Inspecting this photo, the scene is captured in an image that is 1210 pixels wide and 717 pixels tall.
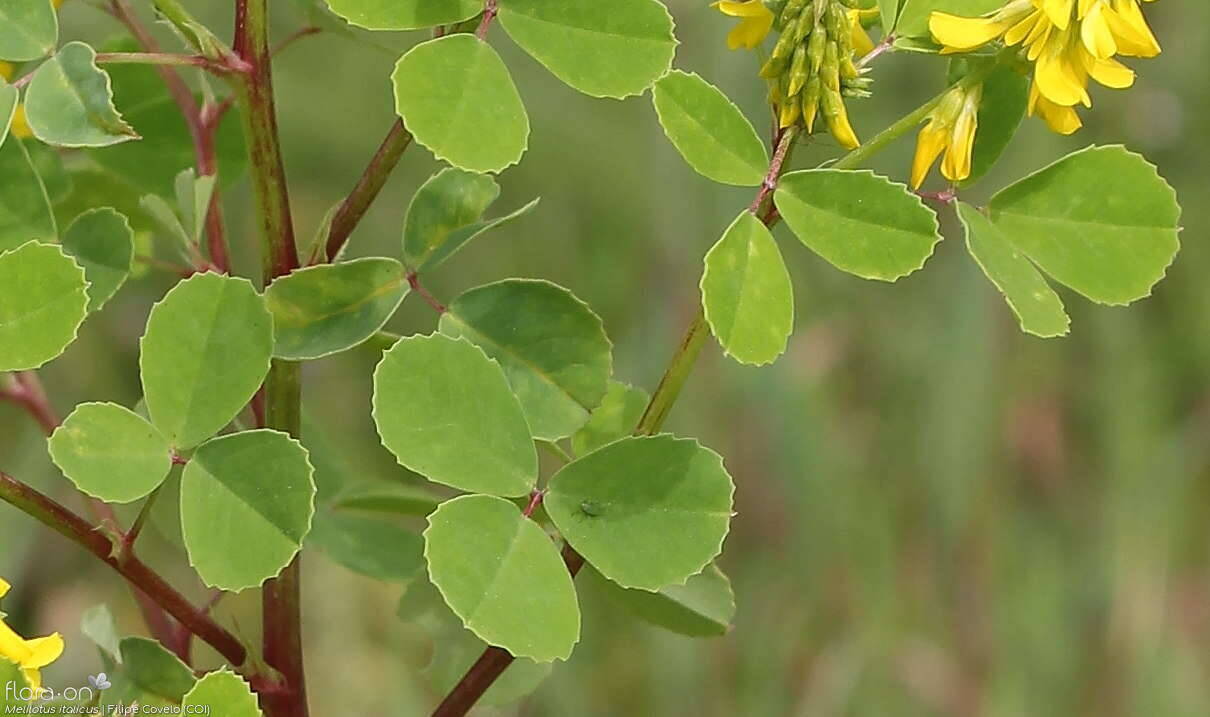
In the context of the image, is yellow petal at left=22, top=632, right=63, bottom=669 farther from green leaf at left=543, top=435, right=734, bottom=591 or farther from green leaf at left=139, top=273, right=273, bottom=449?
green leaf at left=543, top=435, right=734, bottom=591

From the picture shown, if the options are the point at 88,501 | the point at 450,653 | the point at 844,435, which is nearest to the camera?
the point at 88,501

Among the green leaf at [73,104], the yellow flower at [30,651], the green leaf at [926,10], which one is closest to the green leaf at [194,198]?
the green leaf at [73,104]

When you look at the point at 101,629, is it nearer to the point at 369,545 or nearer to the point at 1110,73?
the point at 369,545

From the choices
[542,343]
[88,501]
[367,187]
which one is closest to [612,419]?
[542,343]

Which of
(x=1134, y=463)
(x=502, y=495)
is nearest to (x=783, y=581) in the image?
(x=1134, y=463)

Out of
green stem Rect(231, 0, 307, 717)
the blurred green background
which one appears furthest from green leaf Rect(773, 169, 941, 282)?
the blurred green background

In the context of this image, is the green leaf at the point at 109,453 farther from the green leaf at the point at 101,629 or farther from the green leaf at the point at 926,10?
the green leaf at the point at 926,10
